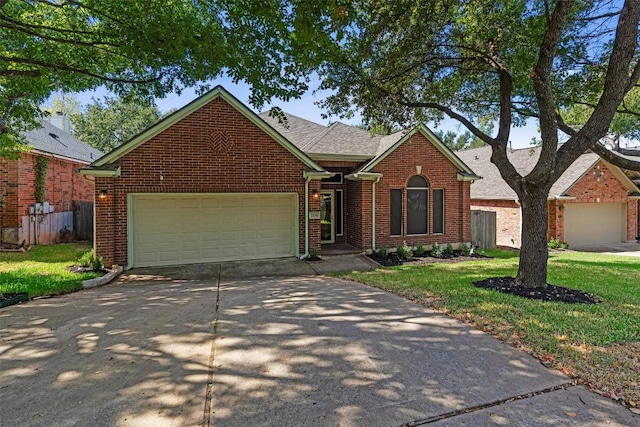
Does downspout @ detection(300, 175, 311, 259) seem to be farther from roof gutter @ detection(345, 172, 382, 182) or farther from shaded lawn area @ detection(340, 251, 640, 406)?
shaded lawn area @ detection(340, 251, 640, 406)

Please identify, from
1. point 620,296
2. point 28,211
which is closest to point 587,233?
point 620,296

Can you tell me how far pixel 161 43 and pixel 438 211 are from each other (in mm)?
11252

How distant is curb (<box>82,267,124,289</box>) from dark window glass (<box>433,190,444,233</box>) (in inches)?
442

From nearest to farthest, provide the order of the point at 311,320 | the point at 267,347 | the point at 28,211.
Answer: the point at 267,347 < the point at 311,320 < the point at 28,211

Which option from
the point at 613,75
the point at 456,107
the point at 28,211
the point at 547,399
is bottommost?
the point at 547,399

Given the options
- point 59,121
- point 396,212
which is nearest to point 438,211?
point 396,212

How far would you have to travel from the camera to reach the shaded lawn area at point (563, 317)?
3.85 meters

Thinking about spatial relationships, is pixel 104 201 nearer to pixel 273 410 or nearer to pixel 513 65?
→ pixel 273 410

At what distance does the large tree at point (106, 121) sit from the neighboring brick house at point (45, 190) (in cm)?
1601

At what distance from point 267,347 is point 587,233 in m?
20.9

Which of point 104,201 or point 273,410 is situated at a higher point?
point 104,201

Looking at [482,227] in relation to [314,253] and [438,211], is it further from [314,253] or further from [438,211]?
[314,253]

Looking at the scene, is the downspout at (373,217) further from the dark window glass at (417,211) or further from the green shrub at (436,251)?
the green shrub at (436,251)

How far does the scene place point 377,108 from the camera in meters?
10.1
